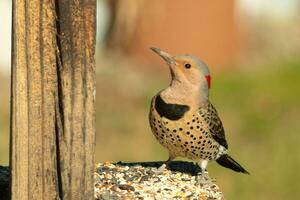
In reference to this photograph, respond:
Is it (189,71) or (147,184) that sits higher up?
(189,71)

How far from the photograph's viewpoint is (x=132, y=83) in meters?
12.3

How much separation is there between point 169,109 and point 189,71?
0.27 m

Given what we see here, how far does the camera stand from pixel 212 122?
558cm

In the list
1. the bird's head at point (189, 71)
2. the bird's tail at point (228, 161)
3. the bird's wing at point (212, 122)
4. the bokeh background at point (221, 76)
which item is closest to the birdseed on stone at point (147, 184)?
the bird's wing at point (212, 122)

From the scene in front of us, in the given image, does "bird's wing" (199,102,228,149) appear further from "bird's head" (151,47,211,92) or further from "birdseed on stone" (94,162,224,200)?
"birdseed on stone" (94,162,224,200)

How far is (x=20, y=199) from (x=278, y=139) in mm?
6357

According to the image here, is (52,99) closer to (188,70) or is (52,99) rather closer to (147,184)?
(147,184)

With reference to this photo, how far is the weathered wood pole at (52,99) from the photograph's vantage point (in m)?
4.01

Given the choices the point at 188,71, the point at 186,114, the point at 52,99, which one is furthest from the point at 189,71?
the point at 52,99

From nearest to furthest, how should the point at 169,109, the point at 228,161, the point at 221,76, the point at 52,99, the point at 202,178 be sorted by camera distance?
the point at 52,99
the point at 202,178
the point at 169,109
the point at 228,161
the point at 221,76

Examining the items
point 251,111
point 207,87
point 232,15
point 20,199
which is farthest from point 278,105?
point 20,199

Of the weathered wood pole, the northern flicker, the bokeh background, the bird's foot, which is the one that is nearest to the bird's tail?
the northern flicker

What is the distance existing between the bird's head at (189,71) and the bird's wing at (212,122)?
12cm

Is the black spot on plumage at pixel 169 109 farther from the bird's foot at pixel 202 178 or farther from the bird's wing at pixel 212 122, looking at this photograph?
the bird's foot at pixel 202 178
